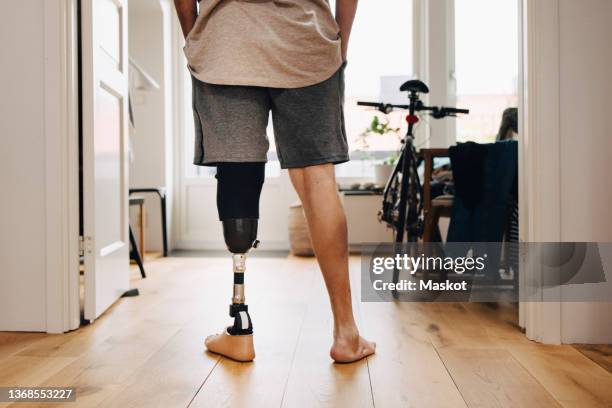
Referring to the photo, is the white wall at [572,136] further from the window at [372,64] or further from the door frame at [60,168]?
the window at [372,64]

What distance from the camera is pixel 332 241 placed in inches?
52.0

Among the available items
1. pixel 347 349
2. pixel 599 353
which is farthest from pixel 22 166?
pixel 599 353

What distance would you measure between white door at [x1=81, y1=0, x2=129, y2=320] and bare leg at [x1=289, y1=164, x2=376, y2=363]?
810 mm

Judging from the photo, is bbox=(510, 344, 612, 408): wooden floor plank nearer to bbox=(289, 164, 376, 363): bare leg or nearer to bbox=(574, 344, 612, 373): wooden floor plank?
bbox=(574, 344, 612, 373): wooden floor plank

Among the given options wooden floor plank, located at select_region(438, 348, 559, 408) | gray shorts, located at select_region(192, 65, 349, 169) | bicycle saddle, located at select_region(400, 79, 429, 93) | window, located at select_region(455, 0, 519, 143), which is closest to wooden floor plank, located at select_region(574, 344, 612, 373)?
wooden floor plank, located at select_region(438, 348, 559, 408)

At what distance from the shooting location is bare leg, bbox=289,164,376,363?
132cm

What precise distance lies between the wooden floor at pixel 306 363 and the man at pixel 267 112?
4.5 inches

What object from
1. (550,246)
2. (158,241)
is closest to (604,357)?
(550,246)

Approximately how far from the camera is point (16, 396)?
1076mm

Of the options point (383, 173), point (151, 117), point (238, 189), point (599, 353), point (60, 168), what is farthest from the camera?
point (151, 117)

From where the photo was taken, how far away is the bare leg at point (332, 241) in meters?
1.32

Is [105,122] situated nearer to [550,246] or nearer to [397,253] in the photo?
[397,253]

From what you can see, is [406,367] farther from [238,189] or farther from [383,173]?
[383,173]

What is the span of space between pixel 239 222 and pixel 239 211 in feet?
0.08
